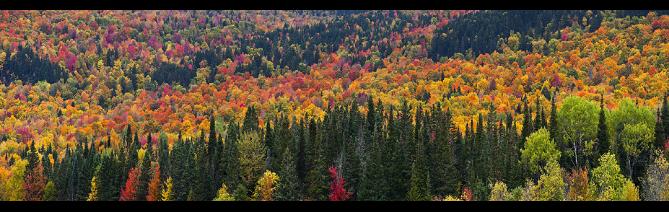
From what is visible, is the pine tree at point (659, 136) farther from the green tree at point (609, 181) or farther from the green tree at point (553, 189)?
the green tree at point (553, 189)

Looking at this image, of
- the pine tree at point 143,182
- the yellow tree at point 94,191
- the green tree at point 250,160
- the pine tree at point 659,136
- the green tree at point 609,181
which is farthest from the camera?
the yellow tree at point 94,191

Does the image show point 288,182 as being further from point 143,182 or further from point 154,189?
point 143,182

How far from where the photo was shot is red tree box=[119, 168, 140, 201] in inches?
5768

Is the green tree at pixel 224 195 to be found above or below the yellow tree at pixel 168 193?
above

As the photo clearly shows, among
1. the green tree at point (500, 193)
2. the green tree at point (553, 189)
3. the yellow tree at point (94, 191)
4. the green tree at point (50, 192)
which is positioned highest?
the green tree at point (553, 189)

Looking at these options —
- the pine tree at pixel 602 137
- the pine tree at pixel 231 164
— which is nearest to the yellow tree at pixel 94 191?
the pine tree at pixel 231 164

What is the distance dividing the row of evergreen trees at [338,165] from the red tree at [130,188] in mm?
201

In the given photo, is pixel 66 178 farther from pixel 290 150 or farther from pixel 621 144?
pixel 621 144

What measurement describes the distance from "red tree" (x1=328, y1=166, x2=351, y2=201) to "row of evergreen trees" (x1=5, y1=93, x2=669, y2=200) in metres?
1.10

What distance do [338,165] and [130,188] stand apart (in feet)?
127

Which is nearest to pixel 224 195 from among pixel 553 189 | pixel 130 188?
pixel 130 188

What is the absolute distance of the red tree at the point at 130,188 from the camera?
146 m
